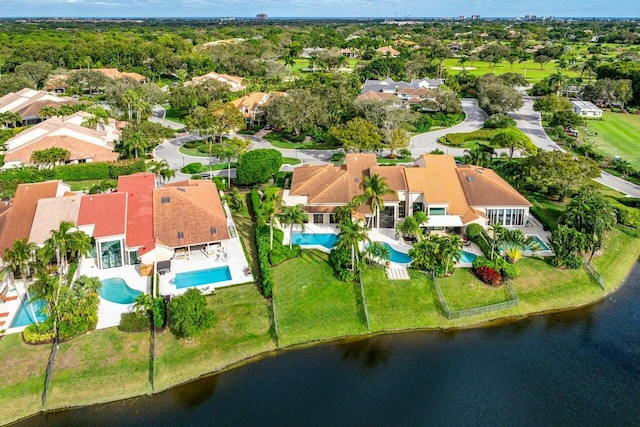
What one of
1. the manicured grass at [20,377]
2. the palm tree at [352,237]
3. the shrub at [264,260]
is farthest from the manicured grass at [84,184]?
the palm tree at [352,237]

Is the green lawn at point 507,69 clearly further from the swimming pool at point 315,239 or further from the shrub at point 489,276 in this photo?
the shrub at point 489,276

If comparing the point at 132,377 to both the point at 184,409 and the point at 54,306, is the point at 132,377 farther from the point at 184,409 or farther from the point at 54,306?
the point at 54,306

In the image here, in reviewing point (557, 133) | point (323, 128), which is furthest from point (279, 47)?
point (557, 133)

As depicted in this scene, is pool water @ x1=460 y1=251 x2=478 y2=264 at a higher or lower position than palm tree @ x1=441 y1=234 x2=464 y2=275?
lower

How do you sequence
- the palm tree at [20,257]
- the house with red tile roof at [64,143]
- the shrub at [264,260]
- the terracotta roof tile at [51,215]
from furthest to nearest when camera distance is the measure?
the house with red tile roof at [64,143], the terracotta roof tile at [51,215], the shrub at [264,260], the palm tree at [20,257]

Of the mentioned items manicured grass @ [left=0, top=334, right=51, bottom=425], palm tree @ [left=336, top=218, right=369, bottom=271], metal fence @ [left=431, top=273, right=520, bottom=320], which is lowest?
metal fence @ [left=431, top=273, right=520, bottom=320]

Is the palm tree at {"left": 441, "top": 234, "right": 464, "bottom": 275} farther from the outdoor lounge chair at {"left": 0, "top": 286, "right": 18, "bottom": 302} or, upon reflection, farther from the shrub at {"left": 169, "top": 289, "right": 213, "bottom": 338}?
the outdoor lounge chair at {"left": 0, "top": 286, "right": 18, "bottom": 302}

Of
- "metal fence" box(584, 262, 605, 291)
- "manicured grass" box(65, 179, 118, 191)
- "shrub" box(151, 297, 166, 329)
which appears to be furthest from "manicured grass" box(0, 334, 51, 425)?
"metal fence" box(584, 262, 605, 291)
